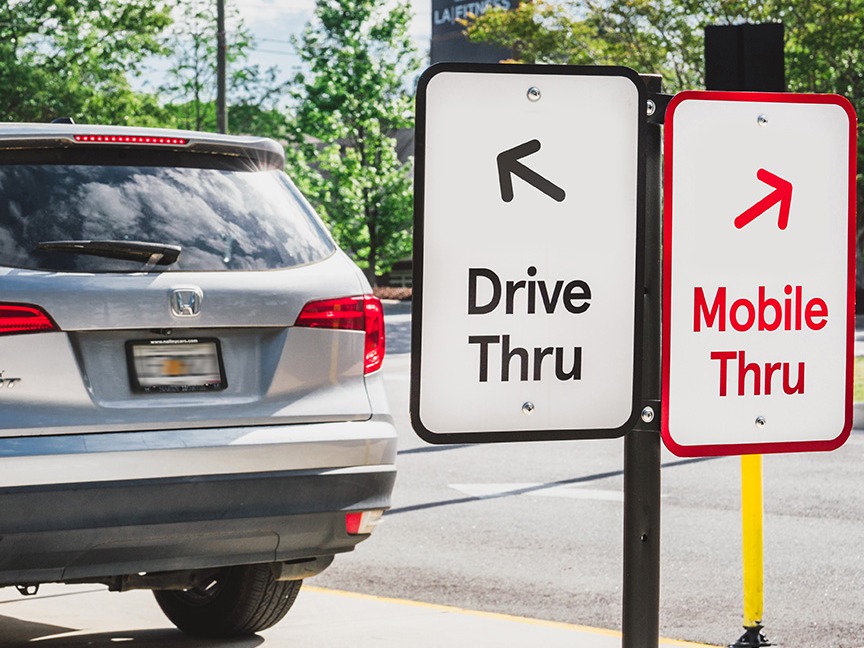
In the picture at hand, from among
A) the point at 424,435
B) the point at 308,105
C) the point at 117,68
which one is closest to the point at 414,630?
the point at 424,435

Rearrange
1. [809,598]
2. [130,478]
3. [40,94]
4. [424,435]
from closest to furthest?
[424,435] < [130,478] < [809,598] < [40,94]

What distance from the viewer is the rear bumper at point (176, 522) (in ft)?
13.9

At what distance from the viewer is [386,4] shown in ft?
163

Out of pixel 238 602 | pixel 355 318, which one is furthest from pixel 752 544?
pixel 238 602

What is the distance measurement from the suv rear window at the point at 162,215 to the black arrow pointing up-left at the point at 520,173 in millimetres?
2487

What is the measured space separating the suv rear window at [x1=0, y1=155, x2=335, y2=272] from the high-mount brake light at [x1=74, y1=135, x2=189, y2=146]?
0.07m

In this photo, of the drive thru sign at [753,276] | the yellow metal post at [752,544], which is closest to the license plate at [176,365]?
the yellow metal post at [752,544]

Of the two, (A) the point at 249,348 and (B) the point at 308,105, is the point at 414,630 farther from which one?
(B) the point at 308,105

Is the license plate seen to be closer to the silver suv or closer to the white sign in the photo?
the silver suv

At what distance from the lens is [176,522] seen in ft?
14.4

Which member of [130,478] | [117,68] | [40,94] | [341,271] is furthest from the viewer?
[117,68]

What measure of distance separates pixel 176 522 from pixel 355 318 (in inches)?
36.8

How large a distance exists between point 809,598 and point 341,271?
2.83 meters

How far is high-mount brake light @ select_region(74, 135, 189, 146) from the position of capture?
186 inches
